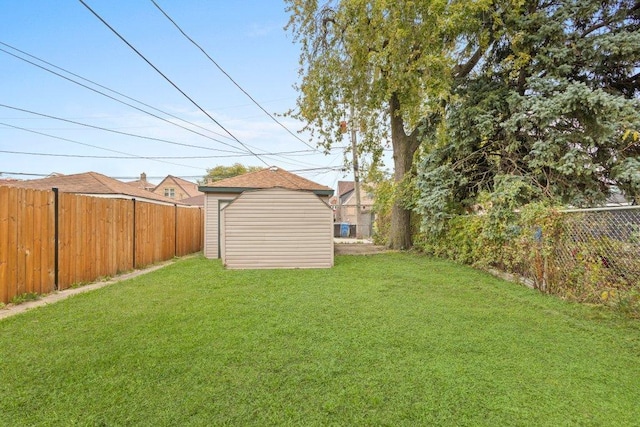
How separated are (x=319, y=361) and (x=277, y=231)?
5.68 metres

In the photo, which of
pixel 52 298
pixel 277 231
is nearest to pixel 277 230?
pixel 277 231

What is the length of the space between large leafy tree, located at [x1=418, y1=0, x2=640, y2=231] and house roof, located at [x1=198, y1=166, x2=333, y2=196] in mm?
3999

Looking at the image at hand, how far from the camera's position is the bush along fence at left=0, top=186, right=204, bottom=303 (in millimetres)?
4629

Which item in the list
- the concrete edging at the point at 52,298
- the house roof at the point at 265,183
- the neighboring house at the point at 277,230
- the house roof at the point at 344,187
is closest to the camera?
the concrete edging at the point at 52,298

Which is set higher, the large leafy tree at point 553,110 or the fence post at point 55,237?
the large leafy tree at point 553,110

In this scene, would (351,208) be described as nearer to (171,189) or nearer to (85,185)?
(171,189)

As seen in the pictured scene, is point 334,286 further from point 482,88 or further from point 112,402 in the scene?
point 482,88

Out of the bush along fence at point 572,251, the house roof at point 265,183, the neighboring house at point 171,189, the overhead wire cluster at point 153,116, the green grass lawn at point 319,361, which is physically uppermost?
the overhead wire cluster at point 153,116

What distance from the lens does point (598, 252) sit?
4520mm

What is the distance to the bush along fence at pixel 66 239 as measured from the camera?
4.63 m

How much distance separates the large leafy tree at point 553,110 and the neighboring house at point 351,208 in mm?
12094

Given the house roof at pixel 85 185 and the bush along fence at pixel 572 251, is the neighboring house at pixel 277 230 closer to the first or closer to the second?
the bush along fence at pixel 572 251

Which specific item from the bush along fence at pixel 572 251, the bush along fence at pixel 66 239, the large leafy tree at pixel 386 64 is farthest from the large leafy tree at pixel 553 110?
the bush along fence at pixel 66 239

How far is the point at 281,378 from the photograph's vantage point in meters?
2.56
